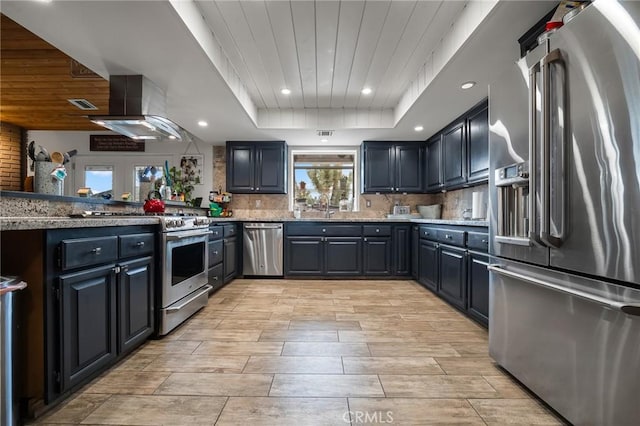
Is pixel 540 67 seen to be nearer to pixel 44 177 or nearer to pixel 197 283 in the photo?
pixel 197 283

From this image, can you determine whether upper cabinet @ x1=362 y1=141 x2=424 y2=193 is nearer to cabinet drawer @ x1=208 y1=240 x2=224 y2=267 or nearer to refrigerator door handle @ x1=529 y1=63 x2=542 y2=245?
cabinet drawer @ x1=208 y1=240 x2=224 y2=267

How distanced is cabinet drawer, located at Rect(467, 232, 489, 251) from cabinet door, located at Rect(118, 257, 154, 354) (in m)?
2.56

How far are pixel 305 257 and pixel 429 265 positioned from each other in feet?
5.59

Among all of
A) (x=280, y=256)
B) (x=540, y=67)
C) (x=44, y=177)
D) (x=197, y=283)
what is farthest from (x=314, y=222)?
(x=540, y=67)

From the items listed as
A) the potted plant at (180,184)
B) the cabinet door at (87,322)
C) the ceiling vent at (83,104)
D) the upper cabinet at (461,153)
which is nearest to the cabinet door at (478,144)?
the upper cabinet at (461,153)

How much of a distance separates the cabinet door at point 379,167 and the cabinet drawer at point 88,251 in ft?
11.8

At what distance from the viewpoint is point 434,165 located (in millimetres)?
4242

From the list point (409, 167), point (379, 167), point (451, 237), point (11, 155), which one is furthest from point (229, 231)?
point (11, 155)

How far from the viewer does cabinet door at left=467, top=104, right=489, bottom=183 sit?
2.94 m

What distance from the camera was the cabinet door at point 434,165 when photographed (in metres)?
4.05

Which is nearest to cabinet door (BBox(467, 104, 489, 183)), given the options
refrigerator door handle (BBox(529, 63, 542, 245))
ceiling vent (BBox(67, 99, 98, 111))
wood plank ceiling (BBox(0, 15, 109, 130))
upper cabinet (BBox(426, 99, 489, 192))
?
upper cabinet (BBox(426, 99, 489, 192))

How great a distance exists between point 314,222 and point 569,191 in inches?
126

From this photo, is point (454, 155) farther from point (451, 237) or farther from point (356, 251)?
point (356, 251)

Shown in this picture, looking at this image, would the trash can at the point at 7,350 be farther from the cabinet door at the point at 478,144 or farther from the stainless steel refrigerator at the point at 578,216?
the cabinet door at the point at 478,144
